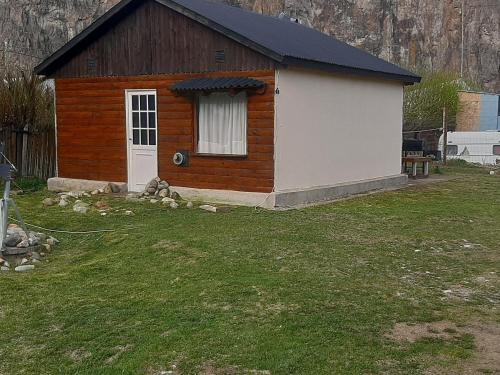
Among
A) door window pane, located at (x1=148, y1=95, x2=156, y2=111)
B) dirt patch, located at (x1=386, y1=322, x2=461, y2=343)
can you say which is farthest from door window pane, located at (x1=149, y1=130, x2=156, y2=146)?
dirt patch, located at (x1=386, y1=322, x2=461, y2=343)

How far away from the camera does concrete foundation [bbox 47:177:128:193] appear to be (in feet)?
45.7

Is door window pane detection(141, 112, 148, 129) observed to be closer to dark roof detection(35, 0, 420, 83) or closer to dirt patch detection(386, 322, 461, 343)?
dark roof detection(35, 0, 420, 83)

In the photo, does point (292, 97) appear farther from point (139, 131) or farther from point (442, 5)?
point (442, 5)

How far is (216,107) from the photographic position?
12.4 meters

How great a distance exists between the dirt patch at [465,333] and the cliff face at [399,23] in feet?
160

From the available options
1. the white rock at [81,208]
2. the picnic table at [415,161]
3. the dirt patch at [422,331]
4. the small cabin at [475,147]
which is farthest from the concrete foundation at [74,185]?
the small cabin at [475,147]

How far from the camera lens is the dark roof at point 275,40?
11.5m

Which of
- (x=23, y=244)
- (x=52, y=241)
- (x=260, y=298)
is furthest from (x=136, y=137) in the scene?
(x=260, y=298)

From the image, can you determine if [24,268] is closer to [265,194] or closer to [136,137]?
[265,194]

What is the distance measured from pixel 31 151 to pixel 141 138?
13.2ft

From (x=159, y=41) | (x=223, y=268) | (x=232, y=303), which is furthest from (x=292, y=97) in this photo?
(x=232, y=303)

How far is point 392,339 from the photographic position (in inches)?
192

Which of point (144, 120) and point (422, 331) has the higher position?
point (144, 120)

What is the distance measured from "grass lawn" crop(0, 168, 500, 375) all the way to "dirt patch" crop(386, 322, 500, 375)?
0.01 m
